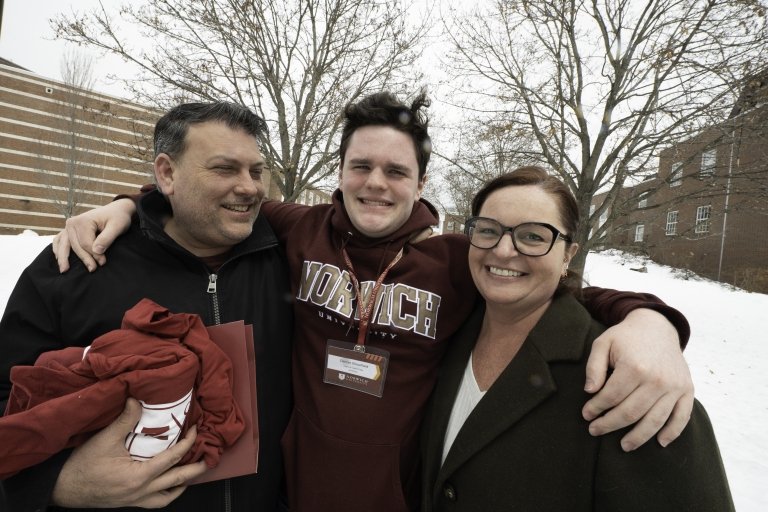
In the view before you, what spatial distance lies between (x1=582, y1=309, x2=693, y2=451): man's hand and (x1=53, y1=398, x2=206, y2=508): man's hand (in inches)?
57.1

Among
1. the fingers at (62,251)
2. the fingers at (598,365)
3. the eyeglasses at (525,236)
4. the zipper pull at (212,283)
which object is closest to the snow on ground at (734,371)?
the fingers at (598,365)

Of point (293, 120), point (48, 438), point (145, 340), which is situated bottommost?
point (48, 438)

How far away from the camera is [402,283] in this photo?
1962 millimetres

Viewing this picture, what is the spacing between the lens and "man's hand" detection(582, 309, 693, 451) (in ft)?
3.91

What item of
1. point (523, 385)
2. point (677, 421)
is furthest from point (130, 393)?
point (677, 421)

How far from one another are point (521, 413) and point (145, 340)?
1387mm

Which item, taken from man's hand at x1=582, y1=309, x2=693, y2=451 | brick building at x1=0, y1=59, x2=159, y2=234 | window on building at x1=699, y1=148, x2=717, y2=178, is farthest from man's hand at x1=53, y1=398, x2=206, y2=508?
brick building at x1=0, y1=59, x2=159, y2=234

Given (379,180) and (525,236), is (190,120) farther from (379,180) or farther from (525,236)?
(525,236)

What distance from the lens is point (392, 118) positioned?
7.09ft

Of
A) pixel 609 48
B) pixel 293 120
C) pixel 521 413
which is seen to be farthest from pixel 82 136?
pixel 521 413

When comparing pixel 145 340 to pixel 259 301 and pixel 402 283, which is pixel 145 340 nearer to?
pixel 259 301

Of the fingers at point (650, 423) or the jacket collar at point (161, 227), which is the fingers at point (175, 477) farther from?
the fingers at point (650, 423)

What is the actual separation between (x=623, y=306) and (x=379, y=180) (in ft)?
4.30

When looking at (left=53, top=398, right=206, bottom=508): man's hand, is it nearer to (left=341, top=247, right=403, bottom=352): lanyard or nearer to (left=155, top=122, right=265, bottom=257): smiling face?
(left=341, top=247, right=403, bottom=352): lanyard
